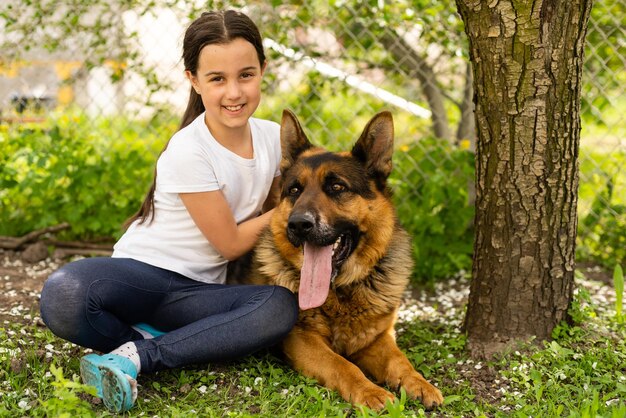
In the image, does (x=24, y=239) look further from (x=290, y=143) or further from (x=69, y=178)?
(x=290, y=143)

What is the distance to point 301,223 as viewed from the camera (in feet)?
10.2

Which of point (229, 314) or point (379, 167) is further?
point (379, 167)

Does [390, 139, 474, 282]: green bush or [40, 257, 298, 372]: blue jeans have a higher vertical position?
[390, 139, 474, 282]: green bush

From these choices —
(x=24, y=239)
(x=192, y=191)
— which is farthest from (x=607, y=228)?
(x=24, y=239)

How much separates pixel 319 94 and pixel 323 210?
2.27 meters

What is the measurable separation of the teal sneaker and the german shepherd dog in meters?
0.85

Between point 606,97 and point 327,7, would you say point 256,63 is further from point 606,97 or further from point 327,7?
point 606,97

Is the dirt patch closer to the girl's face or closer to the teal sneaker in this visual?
the teal sneaker

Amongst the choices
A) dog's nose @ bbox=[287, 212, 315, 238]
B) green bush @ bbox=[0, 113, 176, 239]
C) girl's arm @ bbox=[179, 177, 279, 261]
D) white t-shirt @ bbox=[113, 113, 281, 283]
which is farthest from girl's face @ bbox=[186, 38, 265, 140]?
green bush @ bbox=[0, 113, 176, 239]

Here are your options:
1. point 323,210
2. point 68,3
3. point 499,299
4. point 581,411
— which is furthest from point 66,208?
point 581,411

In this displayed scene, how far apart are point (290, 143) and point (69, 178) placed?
8.14 ft

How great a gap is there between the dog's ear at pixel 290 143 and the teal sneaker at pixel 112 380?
1340 millimetres

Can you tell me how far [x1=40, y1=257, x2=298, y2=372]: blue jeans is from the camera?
3182 millimetres

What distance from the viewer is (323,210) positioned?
3221 mm
